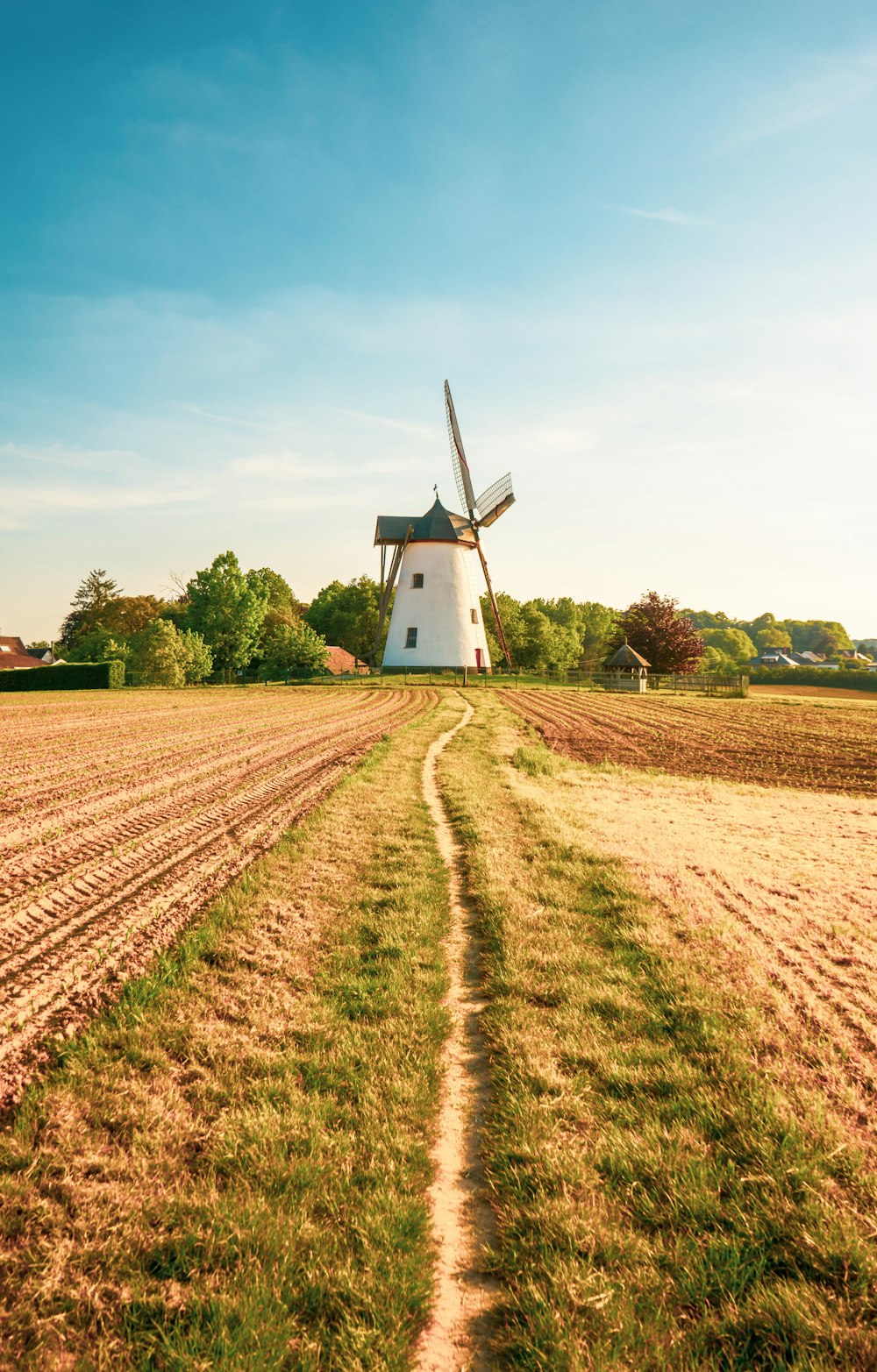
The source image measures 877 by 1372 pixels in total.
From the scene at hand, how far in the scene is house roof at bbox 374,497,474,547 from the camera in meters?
54.3

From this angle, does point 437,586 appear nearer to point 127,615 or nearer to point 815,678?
point 127,615

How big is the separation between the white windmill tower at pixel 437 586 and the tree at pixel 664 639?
16.8 meters

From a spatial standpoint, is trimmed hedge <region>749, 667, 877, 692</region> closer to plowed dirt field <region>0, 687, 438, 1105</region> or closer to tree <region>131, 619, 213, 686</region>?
tree <region>131, 619, 213, 686</region>

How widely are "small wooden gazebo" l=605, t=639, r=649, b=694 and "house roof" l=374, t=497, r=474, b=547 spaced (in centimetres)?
1557

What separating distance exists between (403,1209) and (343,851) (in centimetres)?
528

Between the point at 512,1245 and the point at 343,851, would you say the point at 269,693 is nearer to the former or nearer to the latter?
the point at 343,851

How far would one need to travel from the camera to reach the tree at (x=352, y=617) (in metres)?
73.9

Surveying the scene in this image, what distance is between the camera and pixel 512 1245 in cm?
275

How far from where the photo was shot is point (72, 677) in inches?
1775

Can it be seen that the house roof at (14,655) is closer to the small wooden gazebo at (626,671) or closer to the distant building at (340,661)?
the distant building at (340,661)

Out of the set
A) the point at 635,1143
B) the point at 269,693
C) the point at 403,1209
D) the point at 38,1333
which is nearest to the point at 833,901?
the point at 635,1143

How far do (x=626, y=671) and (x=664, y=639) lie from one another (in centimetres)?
1035

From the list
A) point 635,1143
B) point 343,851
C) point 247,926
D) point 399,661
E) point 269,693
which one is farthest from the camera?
point 399,661

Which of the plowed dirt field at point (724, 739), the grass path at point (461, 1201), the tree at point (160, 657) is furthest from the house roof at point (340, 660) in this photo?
the grass path at point (461, 1201)
